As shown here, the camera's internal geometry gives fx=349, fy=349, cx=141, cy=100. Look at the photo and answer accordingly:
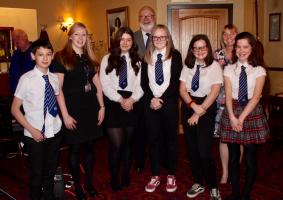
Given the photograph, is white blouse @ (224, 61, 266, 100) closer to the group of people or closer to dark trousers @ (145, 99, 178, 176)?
the group of people

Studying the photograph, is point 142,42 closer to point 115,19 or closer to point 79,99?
point 79,99

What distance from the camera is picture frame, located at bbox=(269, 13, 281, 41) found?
5.95 meters

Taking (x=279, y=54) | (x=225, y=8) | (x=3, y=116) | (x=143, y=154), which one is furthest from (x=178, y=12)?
(x=3, y=116)

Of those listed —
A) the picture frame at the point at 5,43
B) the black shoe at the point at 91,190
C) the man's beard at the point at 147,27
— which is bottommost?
the black shoe at the point at 91,190

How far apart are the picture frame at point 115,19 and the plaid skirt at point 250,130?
150 inches

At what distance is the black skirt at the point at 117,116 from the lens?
318cm

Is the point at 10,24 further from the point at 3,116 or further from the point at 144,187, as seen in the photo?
the point at 144,187

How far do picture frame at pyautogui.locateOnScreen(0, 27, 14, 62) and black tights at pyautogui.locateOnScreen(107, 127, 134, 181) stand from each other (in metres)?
5.22

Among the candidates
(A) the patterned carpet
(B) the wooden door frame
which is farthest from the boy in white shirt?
(B) the wooden door frame

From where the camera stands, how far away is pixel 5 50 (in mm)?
7566

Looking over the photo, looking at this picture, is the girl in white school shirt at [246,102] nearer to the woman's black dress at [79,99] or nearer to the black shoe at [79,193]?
the woman's black dress at [79,99]

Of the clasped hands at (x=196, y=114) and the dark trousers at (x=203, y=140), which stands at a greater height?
the clasped hands at (x=196, y=114)

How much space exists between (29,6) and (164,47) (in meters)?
5.21

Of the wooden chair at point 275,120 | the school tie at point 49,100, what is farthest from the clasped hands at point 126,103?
the wooden chair at point 275,120
